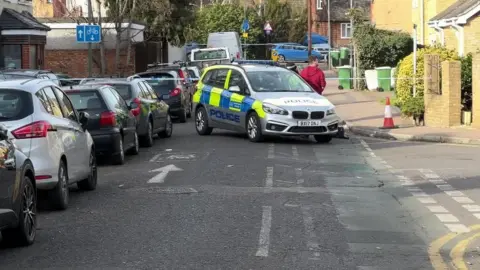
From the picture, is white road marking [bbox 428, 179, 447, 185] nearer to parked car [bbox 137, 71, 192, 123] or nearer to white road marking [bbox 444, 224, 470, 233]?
white road marking [bbox 444, 224, 470, 233]

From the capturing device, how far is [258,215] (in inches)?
431

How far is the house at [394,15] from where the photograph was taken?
5116 centimetres

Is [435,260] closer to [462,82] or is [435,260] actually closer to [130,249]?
[130,249]

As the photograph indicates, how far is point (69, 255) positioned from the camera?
28.5 ft

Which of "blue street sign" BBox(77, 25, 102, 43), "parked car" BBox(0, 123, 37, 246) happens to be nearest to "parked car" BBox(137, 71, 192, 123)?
"blue street sign" BBox(77, 25, 102, 43)

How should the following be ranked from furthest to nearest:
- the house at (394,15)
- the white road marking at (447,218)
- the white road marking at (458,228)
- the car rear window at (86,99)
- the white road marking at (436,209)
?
the house at (394,15)
the car rear window at (86,99)
the white road marking at (436,209)
the white road marking at (447,218)
the white road marking at (458,228)

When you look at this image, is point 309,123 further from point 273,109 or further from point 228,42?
point 228,42

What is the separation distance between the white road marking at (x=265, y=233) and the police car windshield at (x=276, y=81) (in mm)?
9635

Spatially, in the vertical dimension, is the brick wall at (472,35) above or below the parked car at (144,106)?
above

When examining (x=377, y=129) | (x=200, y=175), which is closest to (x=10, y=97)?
(x=200, y=175)

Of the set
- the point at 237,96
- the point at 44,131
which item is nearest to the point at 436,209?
the point at 44,131

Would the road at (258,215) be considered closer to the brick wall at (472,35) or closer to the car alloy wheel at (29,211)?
the car alloy wheel at (29,211)

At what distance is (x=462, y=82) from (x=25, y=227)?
681 inches

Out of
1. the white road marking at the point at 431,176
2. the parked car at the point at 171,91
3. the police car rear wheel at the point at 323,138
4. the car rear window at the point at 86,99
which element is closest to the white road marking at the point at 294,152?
the police car rear wheel at the point at 323,138
